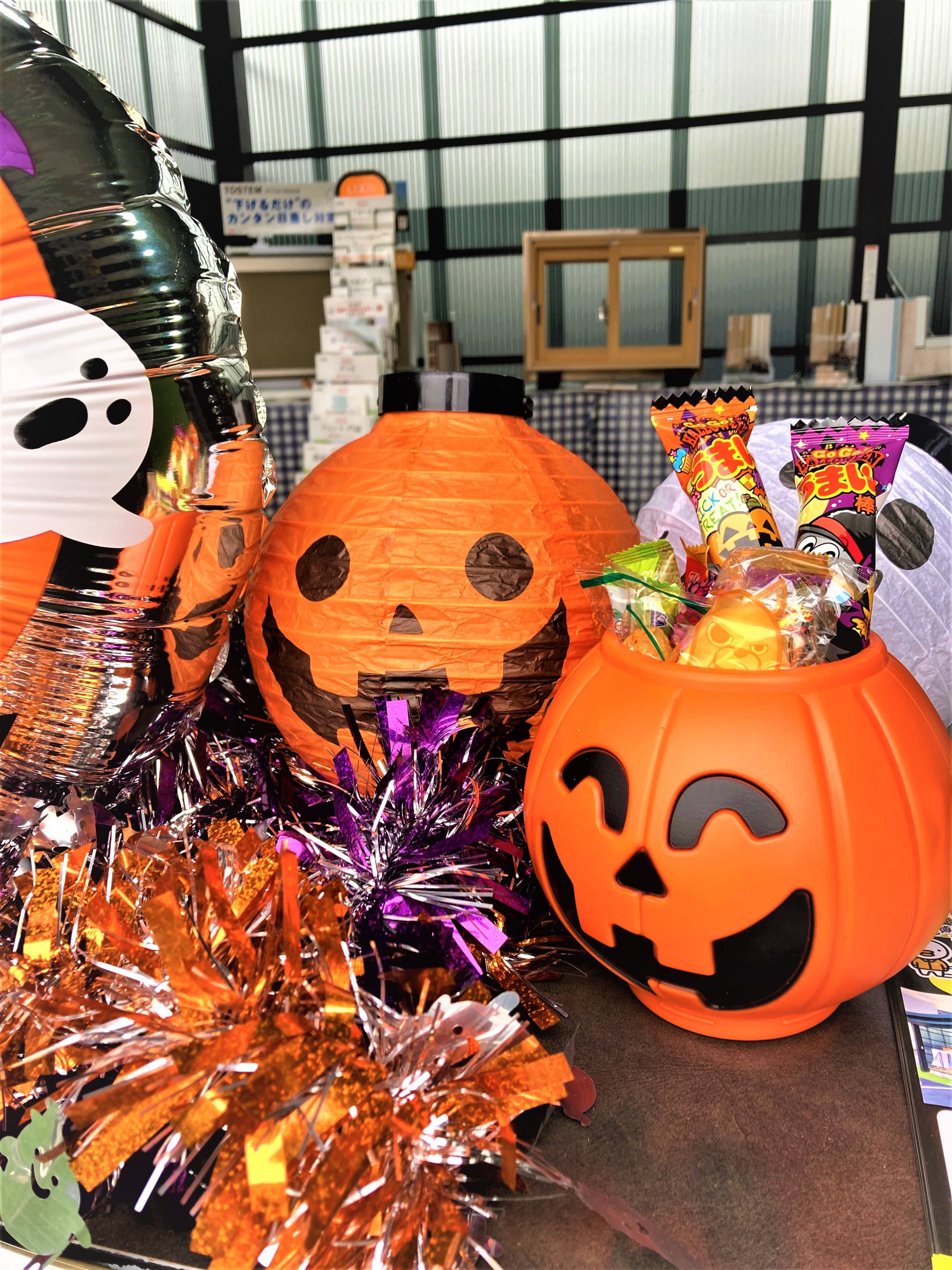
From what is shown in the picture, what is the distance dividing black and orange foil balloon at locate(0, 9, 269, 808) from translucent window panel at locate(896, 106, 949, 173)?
4.88 metres

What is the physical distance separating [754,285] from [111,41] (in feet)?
12.1

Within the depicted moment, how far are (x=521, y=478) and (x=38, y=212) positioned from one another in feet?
1.46

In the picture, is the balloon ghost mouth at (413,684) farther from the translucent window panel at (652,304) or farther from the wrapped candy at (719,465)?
the translucent window panel at (652,304)

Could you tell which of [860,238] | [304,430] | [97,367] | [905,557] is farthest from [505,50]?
[97,367]

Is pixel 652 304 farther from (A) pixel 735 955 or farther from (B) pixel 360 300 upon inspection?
(A) pixel 735 955

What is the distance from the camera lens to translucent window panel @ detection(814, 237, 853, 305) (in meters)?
4.53

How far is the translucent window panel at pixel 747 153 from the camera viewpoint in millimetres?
4461

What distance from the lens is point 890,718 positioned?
22.0 inches

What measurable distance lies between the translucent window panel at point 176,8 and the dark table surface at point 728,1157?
5.77 meters

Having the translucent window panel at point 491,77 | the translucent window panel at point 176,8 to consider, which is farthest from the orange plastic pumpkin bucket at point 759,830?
the translucent window panel at point 176,8

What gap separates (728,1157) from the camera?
523mm

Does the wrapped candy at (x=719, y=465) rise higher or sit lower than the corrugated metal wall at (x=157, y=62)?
lower

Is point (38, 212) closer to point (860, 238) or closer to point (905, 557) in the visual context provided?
point (905, 557)

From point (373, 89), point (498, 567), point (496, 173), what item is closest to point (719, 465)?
point (498, 567)
